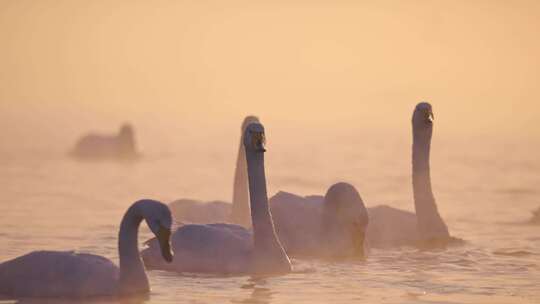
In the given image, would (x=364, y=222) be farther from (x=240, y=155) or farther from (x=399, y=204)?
(x=399, y=204)

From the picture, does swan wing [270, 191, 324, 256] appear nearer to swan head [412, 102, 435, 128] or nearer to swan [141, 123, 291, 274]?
swan [141, 123, 291, 274]

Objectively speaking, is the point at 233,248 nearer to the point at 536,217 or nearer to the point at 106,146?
the point at 536,217

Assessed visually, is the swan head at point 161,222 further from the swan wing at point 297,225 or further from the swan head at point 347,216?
the swan wing at point 297,225

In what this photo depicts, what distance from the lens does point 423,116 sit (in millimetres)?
22203

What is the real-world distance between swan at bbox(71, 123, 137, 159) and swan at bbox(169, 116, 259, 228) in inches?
862

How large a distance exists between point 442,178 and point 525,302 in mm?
22014

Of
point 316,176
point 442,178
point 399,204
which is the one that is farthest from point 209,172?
point 399,204

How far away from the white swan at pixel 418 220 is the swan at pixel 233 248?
3.50 m

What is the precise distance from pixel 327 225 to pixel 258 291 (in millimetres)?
3402

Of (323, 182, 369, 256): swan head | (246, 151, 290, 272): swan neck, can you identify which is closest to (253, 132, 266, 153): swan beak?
(246, 151, 290, 272): swan neck

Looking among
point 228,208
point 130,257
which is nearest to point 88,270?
point 130,257

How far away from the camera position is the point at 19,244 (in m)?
20.9

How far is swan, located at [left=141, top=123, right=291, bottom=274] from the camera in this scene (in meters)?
18.2

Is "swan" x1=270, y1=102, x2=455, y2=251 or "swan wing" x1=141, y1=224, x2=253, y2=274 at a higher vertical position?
"swan" x1=270, y1=102, x2=455, y2=251
